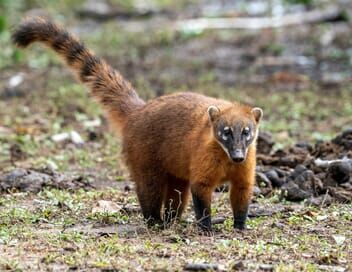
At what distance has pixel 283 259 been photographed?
6.81 meters

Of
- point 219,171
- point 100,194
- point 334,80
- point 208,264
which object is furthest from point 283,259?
point 334,80

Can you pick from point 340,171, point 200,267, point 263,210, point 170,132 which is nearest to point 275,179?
point 340,171

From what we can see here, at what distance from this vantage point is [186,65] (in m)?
17.2

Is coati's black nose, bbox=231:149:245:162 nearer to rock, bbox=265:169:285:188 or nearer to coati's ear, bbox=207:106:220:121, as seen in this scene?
coati's ear, bbox=207:106:220:121

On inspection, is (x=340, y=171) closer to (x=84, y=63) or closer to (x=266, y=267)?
(x=84, y=63)

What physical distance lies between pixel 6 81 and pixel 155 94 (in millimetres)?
2545

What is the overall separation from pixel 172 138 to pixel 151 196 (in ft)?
1.66

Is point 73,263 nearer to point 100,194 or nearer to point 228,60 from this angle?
point 100,194

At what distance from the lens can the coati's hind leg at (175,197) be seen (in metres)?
8.38

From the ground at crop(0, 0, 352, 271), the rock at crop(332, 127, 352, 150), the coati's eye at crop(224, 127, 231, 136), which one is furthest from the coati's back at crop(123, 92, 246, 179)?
the rock at crop(332, 127, 352, 150)

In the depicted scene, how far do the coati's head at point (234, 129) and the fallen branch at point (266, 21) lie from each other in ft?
38.1

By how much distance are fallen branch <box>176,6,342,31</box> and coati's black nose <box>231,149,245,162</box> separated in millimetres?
12055

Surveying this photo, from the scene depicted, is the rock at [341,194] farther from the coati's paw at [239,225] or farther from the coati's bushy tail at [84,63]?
the coati's bushy tail at [84,63]

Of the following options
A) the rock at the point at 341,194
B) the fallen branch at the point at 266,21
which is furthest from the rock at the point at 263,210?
the fallen branch at the point at 266,21
